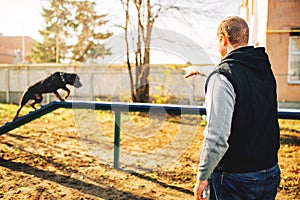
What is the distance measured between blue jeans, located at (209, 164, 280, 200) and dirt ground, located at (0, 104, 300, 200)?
67.3 inches

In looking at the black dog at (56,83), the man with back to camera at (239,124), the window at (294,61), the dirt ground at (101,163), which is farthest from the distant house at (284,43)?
the man with back to camera at (239,124)

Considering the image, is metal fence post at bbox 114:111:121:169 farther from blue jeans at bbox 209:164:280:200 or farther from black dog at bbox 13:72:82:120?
blue jeans at bbox 209:164:280:200

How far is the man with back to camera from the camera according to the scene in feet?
4.08

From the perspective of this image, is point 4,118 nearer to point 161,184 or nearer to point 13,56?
point 161,184

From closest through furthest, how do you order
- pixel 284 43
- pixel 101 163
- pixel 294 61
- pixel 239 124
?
pixel 239 124 → pixel 101 163 → pixel 284 43 → pixel 294 61

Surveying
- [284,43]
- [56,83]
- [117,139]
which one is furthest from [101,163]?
[284,43]

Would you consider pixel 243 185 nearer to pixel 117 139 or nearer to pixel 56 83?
pixel 117 139

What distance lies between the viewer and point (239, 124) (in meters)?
1.28

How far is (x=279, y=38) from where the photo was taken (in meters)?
9.34

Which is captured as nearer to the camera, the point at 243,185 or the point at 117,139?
the point at 243,185

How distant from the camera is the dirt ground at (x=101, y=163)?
3.08 meters

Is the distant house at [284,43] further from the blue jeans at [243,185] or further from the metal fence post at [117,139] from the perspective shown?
the blue jeans at [243,185]

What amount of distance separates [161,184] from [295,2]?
828cm

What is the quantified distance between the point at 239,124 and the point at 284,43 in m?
9.08
